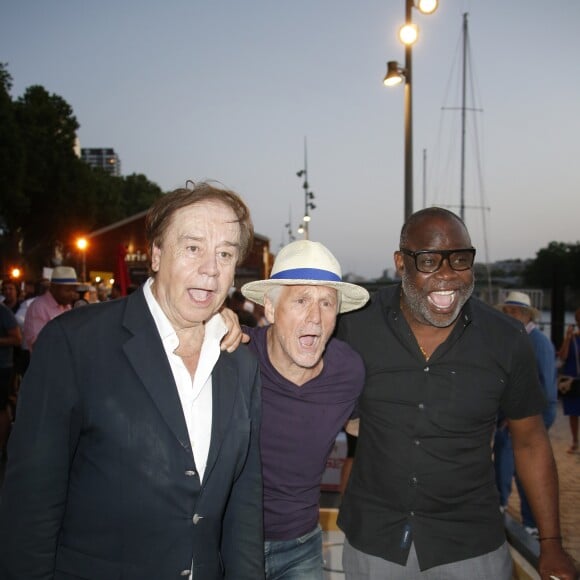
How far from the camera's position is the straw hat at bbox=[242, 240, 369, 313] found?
2.79 meters

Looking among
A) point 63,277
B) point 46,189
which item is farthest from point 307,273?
point 46,189

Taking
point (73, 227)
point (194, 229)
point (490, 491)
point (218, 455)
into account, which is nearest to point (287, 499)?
point (218, 455)

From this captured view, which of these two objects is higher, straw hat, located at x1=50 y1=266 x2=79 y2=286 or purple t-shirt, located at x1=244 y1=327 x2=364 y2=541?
straw hat, located at x1=50 y1=266 x2=79 y2=286

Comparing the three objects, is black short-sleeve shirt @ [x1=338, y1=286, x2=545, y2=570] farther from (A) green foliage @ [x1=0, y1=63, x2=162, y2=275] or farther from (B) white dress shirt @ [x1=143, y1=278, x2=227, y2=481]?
(A) green foliage @ [x1=0, y1=63, x2=162, y2=275]

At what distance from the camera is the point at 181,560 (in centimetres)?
193

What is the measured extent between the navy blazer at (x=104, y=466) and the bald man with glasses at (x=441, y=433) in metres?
1.08

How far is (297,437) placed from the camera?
2.70 m

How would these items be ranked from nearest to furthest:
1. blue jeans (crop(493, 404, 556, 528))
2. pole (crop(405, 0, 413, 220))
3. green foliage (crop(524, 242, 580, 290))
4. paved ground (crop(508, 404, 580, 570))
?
paved ground (crop(508, 404, 580, 570))
blue jeans (crop(493, 404, 556, 528))
pole (crop(405, 0, 413, 220))
green foliage (crop(524, 242, 580, 290))

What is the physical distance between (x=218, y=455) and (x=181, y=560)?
1.28ft

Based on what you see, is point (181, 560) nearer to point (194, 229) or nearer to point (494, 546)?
point (194, 229)

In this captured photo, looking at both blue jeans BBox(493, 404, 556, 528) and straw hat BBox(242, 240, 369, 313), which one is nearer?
straw hat BBox(242, 240, 369, 313)

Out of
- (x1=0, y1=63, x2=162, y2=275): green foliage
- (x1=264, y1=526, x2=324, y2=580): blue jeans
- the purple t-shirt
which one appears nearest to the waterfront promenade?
(x1=264, y1=526, x2=324, y2=580): blue jeans

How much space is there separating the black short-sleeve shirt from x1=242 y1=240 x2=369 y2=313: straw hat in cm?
37

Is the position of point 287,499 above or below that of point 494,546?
above
